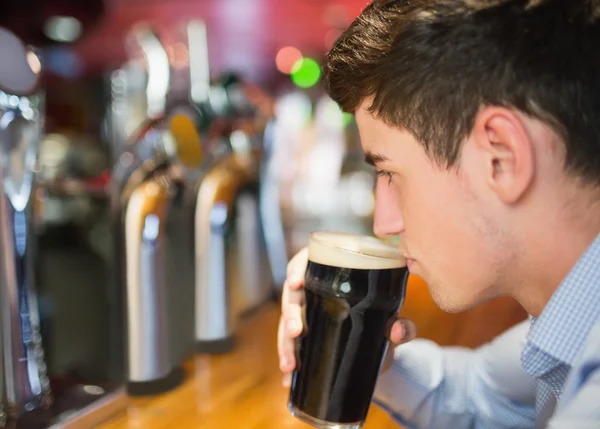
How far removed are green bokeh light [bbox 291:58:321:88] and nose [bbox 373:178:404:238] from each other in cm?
141

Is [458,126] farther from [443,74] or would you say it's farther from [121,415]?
[121,415]

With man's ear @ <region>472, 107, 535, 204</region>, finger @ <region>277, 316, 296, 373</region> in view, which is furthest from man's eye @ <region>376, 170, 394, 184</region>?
finger @ <region>277, 316, 296, 373</region>

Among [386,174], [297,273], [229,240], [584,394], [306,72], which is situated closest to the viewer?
[584,394]

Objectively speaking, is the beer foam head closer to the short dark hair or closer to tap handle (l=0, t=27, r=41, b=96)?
the short dark hair

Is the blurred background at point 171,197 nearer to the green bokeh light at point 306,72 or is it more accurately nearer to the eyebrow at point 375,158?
the green bokeh light at point 306,72

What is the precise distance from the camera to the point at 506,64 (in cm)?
63

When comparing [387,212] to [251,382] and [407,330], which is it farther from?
[251,382]

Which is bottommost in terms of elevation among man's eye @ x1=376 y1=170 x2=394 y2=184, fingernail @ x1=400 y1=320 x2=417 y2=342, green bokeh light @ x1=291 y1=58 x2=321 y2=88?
fingernail @ x1=400 y1=320 x2=417 y2=342

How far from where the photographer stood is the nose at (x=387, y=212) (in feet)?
2.49

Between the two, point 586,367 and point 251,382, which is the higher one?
point 586,367

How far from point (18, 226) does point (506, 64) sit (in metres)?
0.54

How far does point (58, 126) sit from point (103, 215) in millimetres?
738

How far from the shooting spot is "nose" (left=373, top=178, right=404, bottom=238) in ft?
2.49

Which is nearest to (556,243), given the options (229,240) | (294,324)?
(294,324)
